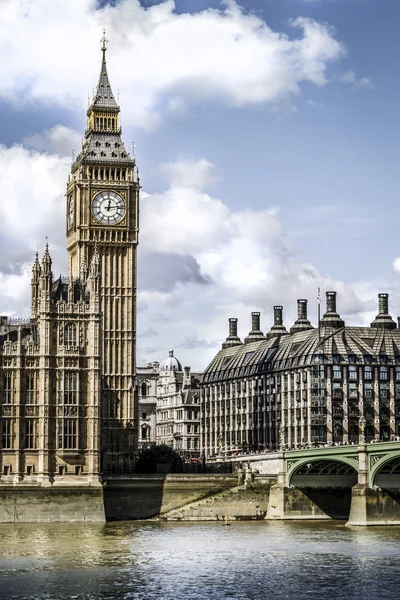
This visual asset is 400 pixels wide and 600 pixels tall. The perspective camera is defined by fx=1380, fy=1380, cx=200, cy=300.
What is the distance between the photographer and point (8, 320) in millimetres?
153625

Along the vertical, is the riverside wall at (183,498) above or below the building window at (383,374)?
below

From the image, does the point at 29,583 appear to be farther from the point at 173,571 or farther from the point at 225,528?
the point at 225,528

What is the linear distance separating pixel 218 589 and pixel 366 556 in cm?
2026

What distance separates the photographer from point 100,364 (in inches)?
5738

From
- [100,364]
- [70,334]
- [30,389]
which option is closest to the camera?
[30,389]

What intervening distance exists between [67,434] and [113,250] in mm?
37192

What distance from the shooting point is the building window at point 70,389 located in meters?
143

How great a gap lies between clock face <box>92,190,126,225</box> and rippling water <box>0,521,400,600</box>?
5331 cm

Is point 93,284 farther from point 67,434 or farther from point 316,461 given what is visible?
point 316,461

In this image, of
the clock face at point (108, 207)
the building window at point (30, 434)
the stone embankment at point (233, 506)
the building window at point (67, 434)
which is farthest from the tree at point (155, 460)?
the clock face at point (108, 207)

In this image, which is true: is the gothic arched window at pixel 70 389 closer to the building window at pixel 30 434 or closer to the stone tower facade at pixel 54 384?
the stone tower facade at pixel 54 384

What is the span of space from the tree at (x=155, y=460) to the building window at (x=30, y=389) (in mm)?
25049

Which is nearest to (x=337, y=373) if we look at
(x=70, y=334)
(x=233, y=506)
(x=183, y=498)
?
(x=233, y=506)

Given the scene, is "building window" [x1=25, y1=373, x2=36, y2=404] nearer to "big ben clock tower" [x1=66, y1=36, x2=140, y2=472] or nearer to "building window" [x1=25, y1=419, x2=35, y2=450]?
"building window" [x1=25, y1=419, x2=35, y2=450]
